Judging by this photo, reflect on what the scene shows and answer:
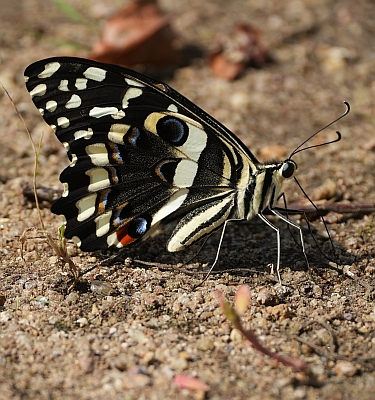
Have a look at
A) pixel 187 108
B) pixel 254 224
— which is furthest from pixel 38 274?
pixel 254 224

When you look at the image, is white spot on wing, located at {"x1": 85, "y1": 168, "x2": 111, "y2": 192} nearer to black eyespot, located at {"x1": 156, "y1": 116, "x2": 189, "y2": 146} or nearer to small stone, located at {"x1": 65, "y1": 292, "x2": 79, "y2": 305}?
black eyespot, located at {"x1": 156, "y1": 116, "x2": 189, "y2": 146}

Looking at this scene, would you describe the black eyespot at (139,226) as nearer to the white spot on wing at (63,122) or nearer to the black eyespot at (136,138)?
the black eyespot at (136,138)

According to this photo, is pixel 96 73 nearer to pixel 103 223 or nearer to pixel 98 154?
pixel 98 154

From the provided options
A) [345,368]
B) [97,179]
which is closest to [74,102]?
[97,179]

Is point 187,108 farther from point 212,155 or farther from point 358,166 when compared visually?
point 358,166

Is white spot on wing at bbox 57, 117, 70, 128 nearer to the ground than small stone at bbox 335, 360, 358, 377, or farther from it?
farther from it

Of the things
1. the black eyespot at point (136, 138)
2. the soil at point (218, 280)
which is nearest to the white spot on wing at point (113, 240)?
the soil at point (218, 280)

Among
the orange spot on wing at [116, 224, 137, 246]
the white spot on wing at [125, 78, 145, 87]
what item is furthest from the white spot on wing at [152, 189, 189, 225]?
the white spot on wing at [125, 78, 145, 87]
